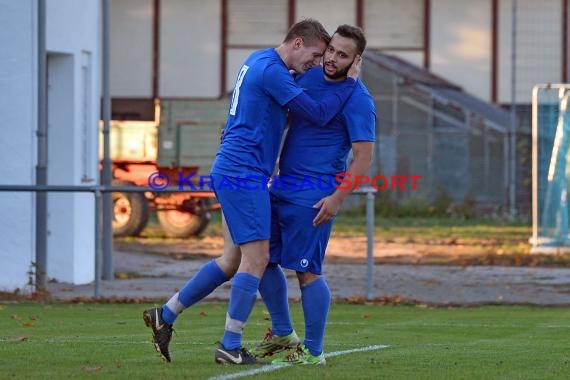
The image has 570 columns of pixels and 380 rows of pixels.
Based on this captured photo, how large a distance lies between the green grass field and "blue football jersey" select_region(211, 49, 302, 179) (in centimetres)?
116

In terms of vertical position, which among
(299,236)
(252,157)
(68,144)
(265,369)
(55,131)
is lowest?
(265,369)

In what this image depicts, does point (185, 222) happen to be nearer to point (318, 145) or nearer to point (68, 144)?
point (68, 144)

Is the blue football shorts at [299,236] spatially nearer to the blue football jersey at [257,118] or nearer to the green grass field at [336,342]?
the blue football jersey at [257,118]

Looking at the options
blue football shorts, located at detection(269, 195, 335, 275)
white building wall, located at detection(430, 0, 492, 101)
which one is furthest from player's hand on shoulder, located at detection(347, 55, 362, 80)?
white building wall, located at detection(430, 0, 492, 101)

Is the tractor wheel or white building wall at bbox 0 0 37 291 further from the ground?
white building wall at bbox 0 0 37 291

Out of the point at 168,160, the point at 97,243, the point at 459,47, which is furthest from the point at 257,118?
the point at 459,47

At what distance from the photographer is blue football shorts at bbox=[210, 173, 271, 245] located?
8984 mm

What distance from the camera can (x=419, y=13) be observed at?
158 feet

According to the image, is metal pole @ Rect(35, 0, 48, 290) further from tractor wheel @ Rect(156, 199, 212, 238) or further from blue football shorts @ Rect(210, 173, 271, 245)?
tractor wheel @ Rect(156, 199, 212, 238)

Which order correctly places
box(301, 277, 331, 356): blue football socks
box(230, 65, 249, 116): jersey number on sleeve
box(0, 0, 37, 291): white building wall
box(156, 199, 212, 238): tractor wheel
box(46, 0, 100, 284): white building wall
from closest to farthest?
box(230, 65, 249, 116): jersey number on sleeve → box(301, 277, 331, 356): blue football socks → box(0, 0, 37, 291): white building wall → box(46, 0, 100, 284): white building wall → box(156, 199, 212, 238): tractor wheel

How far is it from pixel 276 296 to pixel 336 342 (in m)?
1.86

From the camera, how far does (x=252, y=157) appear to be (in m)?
9.05

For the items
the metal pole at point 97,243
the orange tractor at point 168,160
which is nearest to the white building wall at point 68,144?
the metal pole at point 97,243

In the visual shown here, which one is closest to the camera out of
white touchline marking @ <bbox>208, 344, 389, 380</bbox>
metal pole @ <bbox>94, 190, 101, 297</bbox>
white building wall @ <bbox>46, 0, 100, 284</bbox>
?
white touchline marking @ <bbox>208, 344, 389, 380</bbox>
